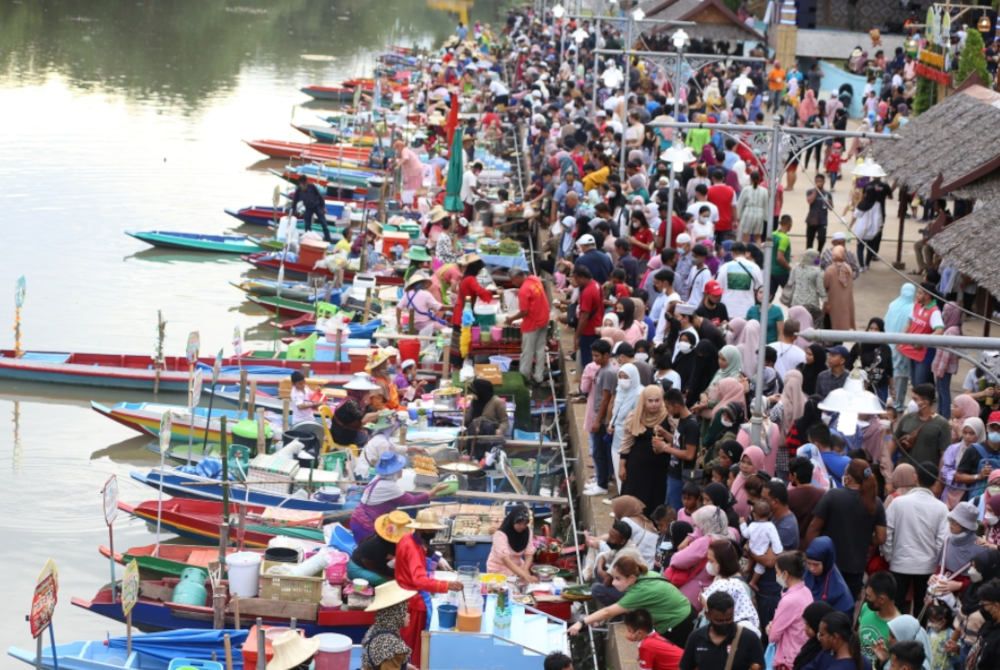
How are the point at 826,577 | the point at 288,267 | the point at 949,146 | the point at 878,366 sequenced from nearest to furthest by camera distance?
the point at 826,577 → the point at 878,366 → the point at 949,146 → the point at 288,267

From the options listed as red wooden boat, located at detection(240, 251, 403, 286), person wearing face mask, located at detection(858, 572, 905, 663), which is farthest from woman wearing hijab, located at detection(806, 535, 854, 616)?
red wooden boat, located at detection(240, 251, 403, 286)

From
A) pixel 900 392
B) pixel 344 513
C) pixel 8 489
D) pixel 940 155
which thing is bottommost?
pixel 8 489

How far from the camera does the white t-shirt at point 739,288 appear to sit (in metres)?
14.0

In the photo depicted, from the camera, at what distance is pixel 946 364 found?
1280 cm

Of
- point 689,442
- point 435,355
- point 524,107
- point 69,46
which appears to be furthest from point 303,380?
point 69,46

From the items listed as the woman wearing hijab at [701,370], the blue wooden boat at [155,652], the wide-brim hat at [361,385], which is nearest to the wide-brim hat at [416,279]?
the wide-brim hat at [361,385]

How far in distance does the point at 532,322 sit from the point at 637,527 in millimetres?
5810

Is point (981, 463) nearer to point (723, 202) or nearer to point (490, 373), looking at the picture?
point (490, 373)

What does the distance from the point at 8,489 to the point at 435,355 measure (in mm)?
5245

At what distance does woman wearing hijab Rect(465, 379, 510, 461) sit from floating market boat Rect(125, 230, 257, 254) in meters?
13.3

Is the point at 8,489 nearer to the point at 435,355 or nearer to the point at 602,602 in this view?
the point at 435,355

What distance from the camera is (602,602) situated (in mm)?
9641

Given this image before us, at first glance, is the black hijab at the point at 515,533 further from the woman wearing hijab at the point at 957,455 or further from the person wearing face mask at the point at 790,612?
the woman wearing hijab at the point at 957,455

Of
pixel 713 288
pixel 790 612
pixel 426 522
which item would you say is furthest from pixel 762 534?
pixel 713 288
